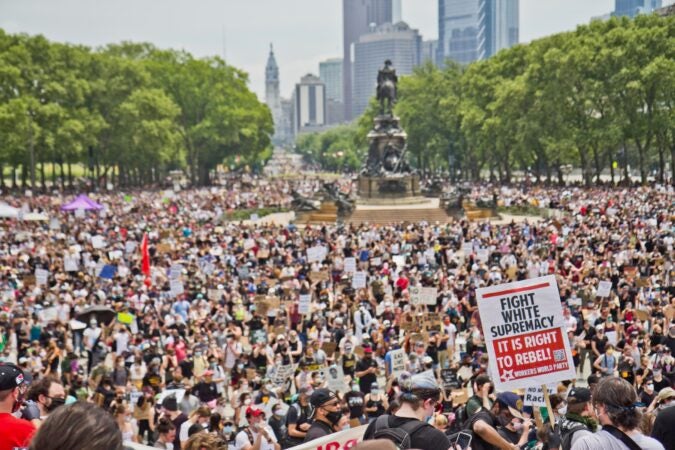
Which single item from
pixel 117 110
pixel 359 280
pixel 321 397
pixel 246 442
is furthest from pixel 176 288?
pixel 117 110

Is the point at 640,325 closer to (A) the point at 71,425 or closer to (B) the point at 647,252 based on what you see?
(B) the point at 647,252

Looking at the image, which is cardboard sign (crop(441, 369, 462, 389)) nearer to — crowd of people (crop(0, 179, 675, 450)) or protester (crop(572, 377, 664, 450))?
crowd of people (crop(0, 179, 675, 450))

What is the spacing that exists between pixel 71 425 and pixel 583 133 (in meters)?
57.1

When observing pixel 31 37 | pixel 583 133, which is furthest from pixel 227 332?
pixel 31 37

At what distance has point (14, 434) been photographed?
15.1ft

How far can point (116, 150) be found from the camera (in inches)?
2808

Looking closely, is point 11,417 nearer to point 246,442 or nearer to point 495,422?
point 495,422

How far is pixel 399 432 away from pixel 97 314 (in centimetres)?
1403

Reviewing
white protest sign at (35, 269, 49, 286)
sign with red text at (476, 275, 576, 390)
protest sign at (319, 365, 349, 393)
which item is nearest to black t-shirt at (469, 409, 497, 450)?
sign with red text at (476, 275, 576, 390)

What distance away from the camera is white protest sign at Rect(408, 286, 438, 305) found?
19.8 m

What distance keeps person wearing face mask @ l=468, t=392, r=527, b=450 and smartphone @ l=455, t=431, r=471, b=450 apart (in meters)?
0.23

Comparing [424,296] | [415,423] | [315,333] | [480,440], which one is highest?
[415,423]

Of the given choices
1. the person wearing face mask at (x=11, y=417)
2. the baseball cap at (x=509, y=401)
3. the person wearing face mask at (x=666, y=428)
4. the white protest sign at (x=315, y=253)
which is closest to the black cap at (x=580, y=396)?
the person wearing face mask at (x=666, y=428)

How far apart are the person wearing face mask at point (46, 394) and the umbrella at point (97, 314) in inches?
460
